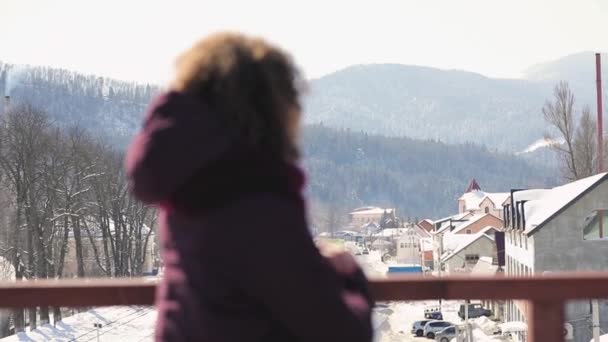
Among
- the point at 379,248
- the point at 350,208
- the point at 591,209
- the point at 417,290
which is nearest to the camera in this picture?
the point at 417,290

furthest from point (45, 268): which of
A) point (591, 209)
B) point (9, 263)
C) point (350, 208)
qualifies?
point (350, 208)

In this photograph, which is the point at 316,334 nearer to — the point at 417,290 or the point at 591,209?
the point at 417,290

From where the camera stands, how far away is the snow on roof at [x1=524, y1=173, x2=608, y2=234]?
104ft

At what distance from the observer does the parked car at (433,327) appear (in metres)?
43.4

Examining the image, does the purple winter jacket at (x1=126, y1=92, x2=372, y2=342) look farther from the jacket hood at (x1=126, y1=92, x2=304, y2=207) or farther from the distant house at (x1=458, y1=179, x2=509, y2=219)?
the distant house at (x1=458, y1=179, x2=509, y2=219)

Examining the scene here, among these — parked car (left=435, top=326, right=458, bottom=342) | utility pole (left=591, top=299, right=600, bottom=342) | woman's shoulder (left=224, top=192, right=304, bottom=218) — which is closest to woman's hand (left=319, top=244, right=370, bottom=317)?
woman's shoulder (left=224, top=192, right=304, bottom=218)

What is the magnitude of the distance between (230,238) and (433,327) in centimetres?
4317

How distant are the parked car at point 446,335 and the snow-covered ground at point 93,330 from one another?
14.6 metres

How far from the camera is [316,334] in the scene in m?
2.09

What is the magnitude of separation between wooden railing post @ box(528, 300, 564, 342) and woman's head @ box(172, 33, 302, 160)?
152 cm

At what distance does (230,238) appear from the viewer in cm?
204

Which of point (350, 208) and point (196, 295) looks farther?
point (350, 208)

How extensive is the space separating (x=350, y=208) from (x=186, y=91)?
197676mm

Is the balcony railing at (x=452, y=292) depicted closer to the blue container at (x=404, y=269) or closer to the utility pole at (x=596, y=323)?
the utility pole at (x=596, y=323)
